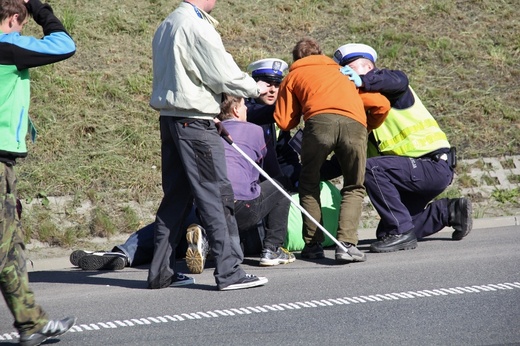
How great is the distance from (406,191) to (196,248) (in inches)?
80.6

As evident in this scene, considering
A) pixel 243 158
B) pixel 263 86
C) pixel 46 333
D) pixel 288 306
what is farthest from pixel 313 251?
pixel 46 333

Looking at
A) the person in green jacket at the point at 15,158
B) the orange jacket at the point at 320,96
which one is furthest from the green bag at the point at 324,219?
the person in green jacket at the point at 15,158

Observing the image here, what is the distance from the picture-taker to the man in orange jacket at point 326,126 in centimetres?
730

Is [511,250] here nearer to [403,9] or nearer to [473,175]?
[473,175]

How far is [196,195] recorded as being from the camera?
20.2 feet

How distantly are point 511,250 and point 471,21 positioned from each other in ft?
21.9

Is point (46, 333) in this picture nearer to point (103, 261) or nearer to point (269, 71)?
point (103, 261)

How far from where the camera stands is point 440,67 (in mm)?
12484

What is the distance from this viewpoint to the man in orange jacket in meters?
7.30

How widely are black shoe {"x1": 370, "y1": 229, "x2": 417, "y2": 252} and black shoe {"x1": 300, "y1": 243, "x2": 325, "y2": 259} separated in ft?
1.55

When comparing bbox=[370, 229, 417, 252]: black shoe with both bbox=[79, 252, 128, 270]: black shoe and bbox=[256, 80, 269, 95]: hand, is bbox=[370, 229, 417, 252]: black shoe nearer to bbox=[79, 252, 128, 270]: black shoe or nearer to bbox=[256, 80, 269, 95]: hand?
bbox=[256, 80, 269, 95]: hand

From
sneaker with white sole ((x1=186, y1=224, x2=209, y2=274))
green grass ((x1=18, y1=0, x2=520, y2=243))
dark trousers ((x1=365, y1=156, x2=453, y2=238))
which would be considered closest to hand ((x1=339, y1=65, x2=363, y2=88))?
dark trousers ((x1=365, y1=156, x2=453, y2=238))

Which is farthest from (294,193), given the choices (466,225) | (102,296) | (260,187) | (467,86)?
(467,86)

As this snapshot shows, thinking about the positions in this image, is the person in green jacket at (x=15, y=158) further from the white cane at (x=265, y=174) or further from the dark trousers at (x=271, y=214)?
the dark trousers at (x=271, y=214)
